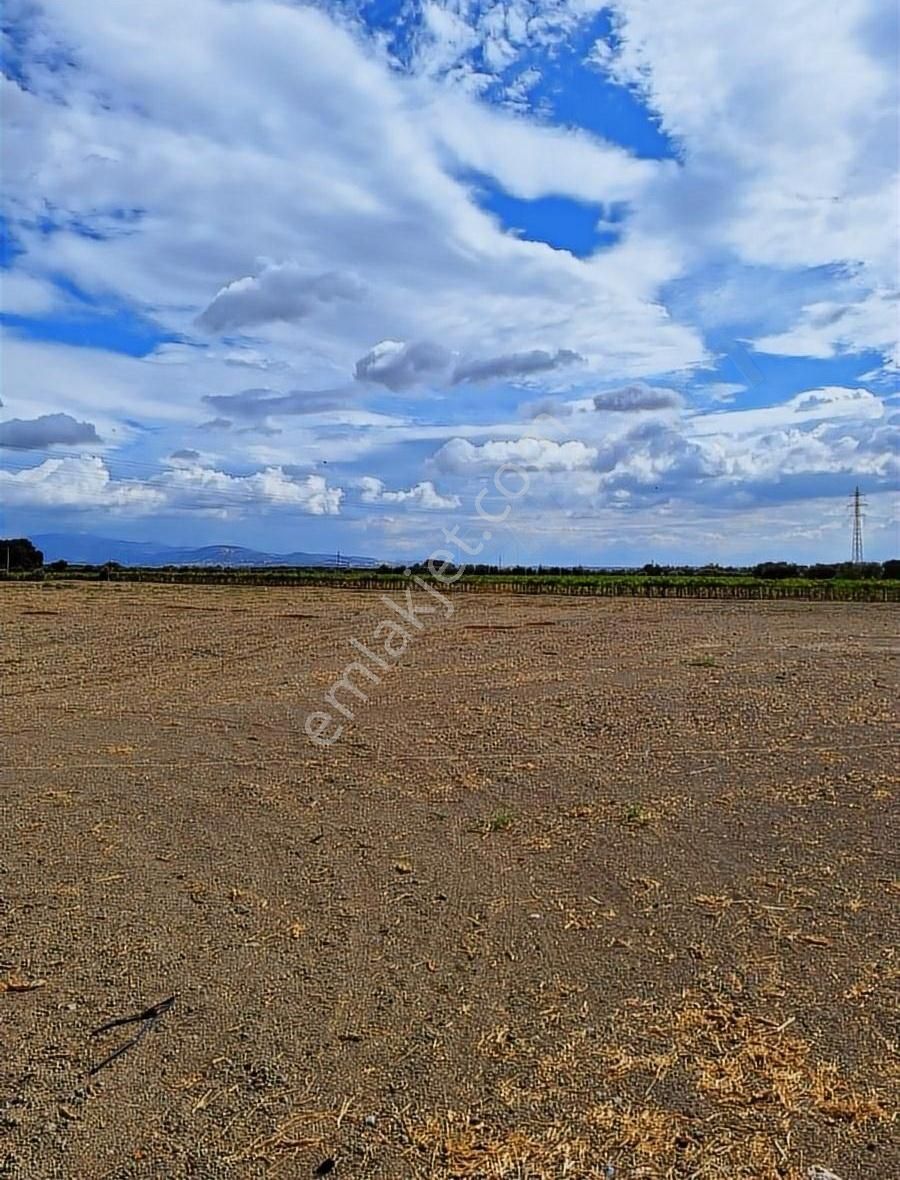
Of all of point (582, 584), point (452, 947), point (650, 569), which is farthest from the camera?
point (650, 569)

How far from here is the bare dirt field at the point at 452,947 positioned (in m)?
2.57

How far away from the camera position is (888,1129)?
2.59m

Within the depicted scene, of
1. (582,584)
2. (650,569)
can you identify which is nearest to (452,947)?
(582,584)

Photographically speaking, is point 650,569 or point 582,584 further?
point 650,569

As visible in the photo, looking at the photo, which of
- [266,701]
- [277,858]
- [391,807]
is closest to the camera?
[277,858]

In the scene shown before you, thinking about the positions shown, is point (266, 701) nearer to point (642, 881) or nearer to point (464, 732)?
point (464, 732)

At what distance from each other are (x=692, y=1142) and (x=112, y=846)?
3.67 metres

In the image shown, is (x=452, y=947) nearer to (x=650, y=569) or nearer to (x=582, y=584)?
(x=582, y=584)

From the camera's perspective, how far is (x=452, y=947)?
3.76 meters

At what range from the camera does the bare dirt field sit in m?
2.57

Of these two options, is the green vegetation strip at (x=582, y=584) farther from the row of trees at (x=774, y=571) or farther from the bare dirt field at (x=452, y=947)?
the bare dirt field at (x=452, y=947)

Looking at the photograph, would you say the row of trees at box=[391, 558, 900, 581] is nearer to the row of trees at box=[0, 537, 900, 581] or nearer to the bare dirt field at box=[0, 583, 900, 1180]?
the row of trees at box=[0, 537, 900, 581]

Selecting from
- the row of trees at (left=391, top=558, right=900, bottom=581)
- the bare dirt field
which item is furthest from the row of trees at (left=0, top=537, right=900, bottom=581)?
the bare dirt field

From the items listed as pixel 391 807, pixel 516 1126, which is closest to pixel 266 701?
pixel 391 807
